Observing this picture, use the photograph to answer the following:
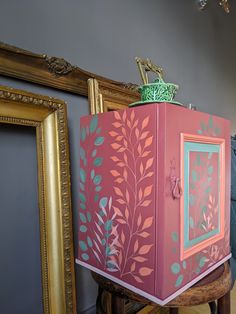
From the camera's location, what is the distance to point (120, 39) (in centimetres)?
111

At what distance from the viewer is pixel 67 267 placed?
79 cm

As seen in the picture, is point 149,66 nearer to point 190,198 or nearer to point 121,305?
point 190,198

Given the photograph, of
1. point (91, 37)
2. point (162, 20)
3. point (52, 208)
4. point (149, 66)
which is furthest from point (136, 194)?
point (162, 20)

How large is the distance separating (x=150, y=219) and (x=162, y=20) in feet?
3.98

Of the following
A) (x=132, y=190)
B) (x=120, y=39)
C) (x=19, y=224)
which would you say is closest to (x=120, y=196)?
(x=132, y=190)

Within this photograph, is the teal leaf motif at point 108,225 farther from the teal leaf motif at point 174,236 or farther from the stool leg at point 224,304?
the stool leg at point 224,304

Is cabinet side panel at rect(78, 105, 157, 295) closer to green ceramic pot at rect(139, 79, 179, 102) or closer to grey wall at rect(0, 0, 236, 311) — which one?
green ceramic pot at rect(139, 79, 179, 102)

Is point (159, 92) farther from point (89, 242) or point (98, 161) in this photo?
point (89, 242)

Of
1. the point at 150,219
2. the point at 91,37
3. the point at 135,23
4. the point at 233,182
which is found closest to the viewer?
the point at 150,219

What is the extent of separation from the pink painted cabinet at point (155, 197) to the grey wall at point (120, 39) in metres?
0.29

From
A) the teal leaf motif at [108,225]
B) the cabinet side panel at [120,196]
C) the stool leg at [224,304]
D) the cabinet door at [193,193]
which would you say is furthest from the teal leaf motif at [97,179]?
the stool leg at [224,304]

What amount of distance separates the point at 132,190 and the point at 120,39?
796 mm

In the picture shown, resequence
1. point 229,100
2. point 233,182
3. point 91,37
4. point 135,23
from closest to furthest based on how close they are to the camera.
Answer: point 91,37
point 135,23
point 233,182
point 229,100

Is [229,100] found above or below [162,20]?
below
